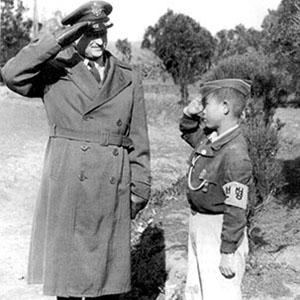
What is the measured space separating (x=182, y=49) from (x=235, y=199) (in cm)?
1935

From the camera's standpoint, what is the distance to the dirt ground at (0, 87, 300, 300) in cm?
504

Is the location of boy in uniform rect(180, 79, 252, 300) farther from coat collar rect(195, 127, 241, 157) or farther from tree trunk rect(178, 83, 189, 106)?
tree trunk rect(178, 83, 189, 106)

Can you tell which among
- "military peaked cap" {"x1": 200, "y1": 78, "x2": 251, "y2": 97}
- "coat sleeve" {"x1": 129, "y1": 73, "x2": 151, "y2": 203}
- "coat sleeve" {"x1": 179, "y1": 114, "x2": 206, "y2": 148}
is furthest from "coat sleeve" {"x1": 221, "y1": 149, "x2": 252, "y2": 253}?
"coat sleeve" {"x1": 129, "y1": 73, "x2": 151, "y2": 203}

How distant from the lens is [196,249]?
3.53 m

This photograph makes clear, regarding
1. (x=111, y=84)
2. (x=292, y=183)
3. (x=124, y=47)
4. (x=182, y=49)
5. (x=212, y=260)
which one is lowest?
(x=212, y=260)

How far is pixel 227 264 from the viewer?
3338mm

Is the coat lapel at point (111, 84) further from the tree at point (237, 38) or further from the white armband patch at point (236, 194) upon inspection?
the tree at point (237, 38)

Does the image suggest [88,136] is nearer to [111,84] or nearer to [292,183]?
[111,84]

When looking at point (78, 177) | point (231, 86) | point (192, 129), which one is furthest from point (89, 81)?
point (231, 86)

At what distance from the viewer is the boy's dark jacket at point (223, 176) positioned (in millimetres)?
3291

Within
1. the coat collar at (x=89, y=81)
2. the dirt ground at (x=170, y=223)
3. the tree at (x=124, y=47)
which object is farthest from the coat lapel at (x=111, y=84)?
the tree at (x=124, y=47)

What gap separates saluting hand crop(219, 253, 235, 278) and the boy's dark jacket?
33 mm

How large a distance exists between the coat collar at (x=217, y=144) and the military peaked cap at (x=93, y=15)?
0.84m

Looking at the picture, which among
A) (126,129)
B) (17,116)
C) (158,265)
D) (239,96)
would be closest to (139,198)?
(126,129)
